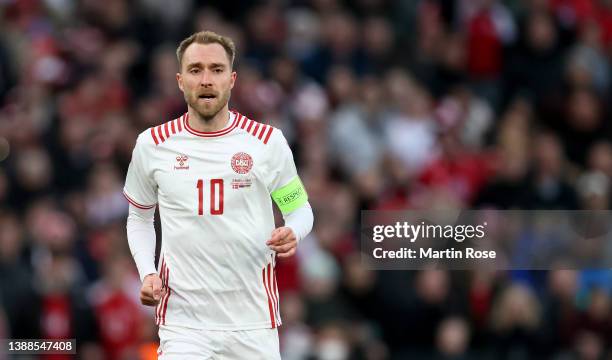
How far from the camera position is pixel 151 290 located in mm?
6801

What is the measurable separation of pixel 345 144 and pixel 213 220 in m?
8.09

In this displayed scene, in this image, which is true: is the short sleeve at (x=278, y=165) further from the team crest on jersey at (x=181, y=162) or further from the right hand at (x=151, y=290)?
the right hand at (x=151, y=290)

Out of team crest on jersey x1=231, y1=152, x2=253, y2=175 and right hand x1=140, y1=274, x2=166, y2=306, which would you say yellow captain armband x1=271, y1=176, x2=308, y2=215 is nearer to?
team crest on jersey x1=231, y1=152, x2=253, y2=175

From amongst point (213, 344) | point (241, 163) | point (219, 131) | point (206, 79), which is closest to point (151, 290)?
point (213, 344)

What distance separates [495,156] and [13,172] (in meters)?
5.03

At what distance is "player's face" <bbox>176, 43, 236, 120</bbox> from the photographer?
7.09 m

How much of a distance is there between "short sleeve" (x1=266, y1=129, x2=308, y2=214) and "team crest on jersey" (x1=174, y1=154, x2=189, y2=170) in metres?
0.43

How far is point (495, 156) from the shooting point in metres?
15.0

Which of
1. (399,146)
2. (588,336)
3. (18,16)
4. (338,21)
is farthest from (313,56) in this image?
(588,336)

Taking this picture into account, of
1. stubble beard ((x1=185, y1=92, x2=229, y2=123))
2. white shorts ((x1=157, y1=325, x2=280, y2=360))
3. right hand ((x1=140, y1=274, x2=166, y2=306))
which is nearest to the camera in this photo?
right hand ((x1=140, y1=274, x2=166, y2=306))

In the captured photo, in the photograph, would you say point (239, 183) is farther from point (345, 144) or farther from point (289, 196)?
point (345, 144)

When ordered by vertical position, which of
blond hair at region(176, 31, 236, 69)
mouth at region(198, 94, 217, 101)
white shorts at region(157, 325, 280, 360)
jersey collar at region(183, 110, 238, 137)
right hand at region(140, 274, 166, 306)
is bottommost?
white shorts at region(157, 325, 280, 360)

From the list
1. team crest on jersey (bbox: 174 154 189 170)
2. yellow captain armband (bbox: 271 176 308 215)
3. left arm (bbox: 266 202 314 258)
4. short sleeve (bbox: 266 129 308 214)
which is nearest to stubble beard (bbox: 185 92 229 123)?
team crest on jersey (bbox: 174 154 189 170)

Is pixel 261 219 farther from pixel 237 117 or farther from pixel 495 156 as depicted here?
pixel 495 156
